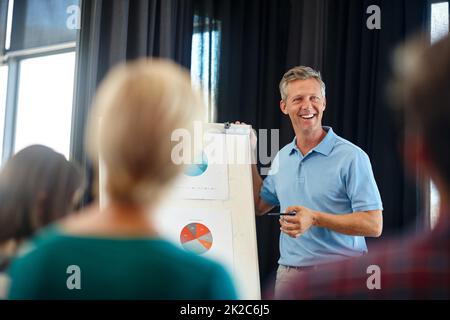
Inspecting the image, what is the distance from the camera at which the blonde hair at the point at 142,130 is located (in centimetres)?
84

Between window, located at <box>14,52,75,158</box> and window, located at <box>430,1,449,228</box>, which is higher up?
window, located at <box>430,1,449,228</box>

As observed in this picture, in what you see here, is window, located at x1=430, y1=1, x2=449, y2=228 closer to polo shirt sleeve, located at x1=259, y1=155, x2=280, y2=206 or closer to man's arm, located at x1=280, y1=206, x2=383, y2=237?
man's arm, located at x1=280, y1=206, x2=383, y2=237

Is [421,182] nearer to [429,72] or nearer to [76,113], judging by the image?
[76,113]

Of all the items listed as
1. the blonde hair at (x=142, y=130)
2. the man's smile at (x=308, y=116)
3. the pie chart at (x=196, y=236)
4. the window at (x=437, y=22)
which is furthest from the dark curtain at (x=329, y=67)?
the blonde hair at (x=142, y=130)

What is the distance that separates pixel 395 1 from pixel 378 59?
0.87ft

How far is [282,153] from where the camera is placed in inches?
97.9

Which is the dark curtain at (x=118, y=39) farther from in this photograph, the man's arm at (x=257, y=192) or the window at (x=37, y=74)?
the man's arm at (x=257, y=192)

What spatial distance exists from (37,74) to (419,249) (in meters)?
2.23

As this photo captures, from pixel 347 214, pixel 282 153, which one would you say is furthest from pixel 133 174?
pixel 282 153

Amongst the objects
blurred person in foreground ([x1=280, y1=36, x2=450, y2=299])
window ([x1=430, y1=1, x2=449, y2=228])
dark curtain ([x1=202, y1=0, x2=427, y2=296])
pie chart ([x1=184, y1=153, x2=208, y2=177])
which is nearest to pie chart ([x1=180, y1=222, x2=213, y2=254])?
pie chart ([x1=184, y1=153, x2=208, y2=177])

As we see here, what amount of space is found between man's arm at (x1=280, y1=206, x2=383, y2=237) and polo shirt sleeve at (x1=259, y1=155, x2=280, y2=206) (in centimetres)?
29

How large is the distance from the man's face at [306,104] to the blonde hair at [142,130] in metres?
1.56

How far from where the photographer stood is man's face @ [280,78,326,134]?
237 cm

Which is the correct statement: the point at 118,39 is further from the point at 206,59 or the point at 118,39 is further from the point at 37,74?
the point at 206,59
